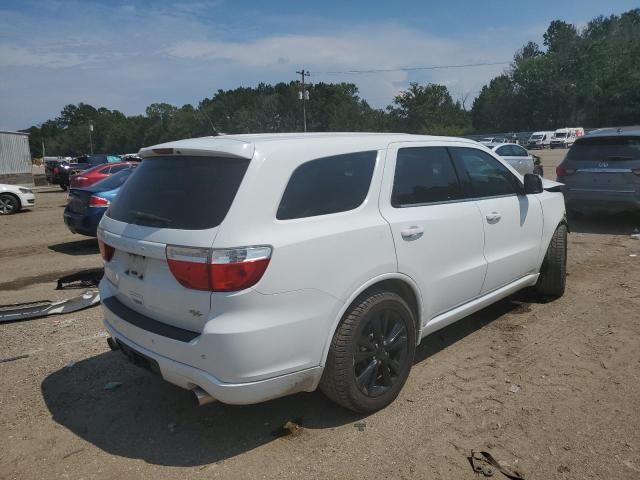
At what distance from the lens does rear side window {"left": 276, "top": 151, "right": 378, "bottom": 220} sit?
291cm

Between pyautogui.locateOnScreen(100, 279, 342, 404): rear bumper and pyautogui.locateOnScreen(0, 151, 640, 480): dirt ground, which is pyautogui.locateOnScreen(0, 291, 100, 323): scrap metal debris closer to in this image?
pyautogui.locateOnScreen(0, 151, 640, 480): dirt ground

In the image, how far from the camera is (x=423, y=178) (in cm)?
375

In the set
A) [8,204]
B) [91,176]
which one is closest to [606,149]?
[91,176]

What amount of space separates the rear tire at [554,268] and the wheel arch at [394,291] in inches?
89.6

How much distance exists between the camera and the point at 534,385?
12.0ft

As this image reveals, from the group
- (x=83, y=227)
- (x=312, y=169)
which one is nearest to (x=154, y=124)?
(x=83, y=227)

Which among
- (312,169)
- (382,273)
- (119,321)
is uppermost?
(312,169)

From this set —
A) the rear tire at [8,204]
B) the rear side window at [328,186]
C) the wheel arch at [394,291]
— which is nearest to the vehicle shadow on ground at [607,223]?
the wheel arch at [394,291]

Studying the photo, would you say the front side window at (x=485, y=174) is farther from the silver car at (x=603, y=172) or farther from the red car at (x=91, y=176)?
the red car at (x=91, y=176)

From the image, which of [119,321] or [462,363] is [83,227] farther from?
[462,363]

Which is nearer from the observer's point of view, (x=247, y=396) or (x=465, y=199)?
(x=247, y=396)

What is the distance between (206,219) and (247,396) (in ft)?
3.15

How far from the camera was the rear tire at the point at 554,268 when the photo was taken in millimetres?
5176

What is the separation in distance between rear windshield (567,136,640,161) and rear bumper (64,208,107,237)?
859cm
